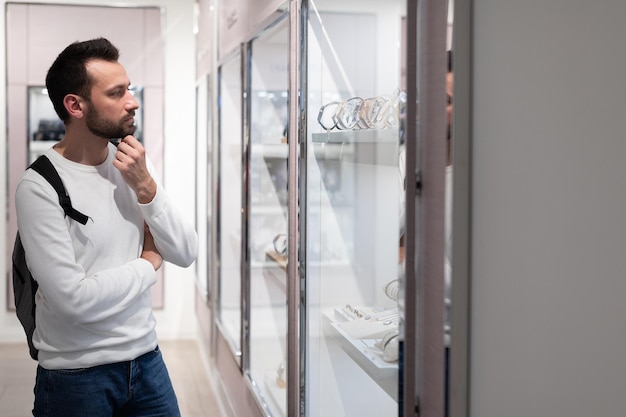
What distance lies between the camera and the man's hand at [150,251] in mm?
2193

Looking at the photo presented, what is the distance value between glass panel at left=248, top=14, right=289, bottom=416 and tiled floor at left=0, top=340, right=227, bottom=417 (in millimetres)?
1063

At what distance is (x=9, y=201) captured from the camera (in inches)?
262

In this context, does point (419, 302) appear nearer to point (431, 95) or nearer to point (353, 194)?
point (431, 95)

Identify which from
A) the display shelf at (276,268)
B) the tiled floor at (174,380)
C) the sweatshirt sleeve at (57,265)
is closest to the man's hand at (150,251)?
the sweatshirt sleeve at (57,265)

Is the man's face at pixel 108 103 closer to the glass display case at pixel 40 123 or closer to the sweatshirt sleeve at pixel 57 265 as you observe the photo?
the sweatshirt sleeve at pixel 57 265

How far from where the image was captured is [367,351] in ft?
6.36

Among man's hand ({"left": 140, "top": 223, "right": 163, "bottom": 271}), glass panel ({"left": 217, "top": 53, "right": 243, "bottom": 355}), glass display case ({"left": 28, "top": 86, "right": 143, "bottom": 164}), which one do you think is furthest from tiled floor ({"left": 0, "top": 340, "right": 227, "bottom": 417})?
man's hand ({"left": 140, "top": 223, "right": 163, "bottom": 271})

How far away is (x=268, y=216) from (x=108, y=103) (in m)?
1.86

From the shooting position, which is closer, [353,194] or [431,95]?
[431,95]

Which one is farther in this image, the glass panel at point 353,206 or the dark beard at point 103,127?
the dark beard at point 103,127

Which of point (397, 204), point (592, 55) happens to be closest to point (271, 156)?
point (397, 204)

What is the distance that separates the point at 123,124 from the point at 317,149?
2.09 ft

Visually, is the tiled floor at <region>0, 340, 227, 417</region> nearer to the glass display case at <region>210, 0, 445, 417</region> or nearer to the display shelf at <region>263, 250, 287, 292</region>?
the glass display case at <region>210, 0, 445, 417</region>

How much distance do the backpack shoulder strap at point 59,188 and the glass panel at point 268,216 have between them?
4.45ft
